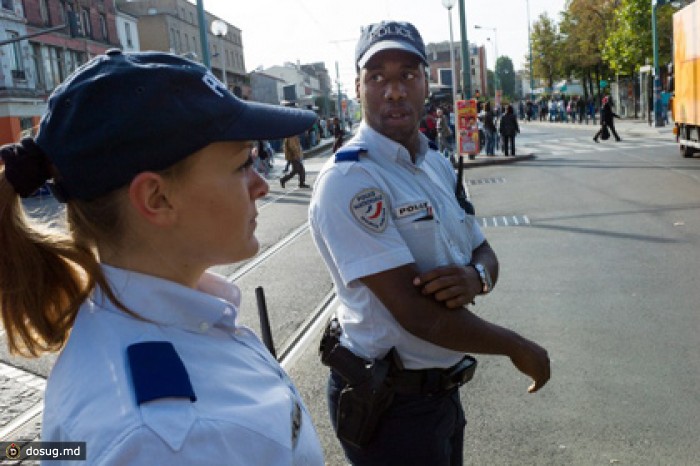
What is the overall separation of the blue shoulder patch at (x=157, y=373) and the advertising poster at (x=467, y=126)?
1932 centimetres

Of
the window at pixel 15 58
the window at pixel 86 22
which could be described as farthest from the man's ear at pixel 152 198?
the window at pixel 86 22

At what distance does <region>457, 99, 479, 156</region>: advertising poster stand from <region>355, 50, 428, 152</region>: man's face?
1776 centimetres

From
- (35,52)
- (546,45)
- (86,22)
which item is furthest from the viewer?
(546,45)

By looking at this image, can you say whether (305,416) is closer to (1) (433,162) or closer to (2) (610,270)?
(1) (433,162)

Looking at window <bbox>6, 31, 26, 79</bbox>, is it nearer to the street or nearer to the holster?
the street

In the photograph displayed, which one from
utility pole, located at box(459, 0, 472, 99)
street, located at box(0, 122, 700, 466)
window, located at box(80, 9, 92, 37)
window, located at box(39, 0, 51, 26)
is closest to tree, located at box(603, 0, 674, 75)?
utility pole, located at box(459, 0, 472, 99)

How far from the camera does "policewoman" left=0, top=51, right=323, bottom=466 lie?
984 millimetres

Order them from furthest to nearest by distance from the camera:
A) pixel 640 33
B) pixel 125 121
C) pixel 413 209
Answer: pixel 640 33 < pixel 413 209 < pixel 125 121

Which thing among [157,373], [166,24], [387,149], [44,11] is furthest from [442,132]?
[166,24]

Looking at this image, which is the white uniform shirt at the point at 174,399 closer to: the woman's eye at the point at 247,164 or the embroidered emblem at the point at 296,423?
the embroidered emblem at the point at 296,423

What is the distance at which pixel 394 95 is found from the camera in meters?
2.30

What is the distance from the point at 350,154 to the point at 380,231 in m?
0.29

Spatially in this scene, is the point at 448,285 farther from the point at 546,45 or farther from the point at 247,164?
the point at 546,45

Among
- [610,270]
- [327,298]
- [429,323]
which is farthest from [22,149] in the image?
[610,270]
